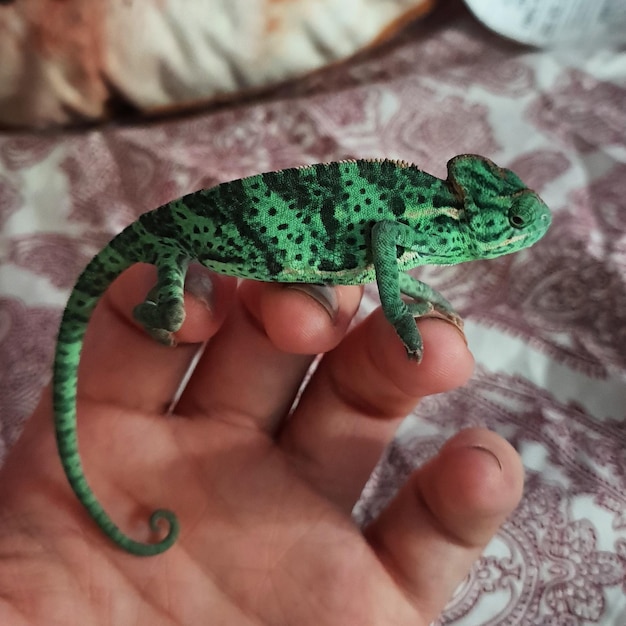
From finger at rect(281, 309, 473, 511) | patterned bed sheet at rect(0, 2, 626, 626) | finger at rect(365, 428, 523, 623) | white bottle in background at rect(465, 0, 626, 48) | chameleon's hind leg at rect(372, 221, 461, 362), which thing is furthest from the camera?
white bottle in background at rect(465, 0, 626, 48)

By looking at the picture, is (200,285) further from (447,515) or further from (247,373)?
(447,515)

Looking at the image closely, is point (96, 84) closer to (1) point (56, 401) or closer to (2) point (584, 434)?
(1) point (56, 401)

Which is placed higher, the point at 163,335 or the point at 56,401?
the point at 163,335

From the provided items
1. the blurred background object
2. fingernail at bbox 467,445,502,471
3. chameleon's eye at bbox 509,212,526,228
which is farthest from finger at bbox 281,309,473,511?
the blurred background object

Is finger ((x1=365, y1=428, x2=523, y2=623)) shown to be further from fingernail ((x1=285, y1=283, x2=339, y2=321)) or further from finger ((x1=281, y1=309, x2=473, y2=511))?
fingernail ((x1=285, y1=283, x2=339, y2=321))

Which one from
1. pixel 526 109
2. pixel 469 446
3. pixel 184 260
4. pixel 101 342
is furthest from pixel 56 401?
pixel 526 109

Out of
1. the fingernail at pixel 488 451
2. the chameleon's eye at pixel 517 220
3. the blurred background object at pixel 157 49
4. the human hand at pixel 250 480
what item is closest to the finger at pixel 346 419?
the human hand at pixel 250 480
